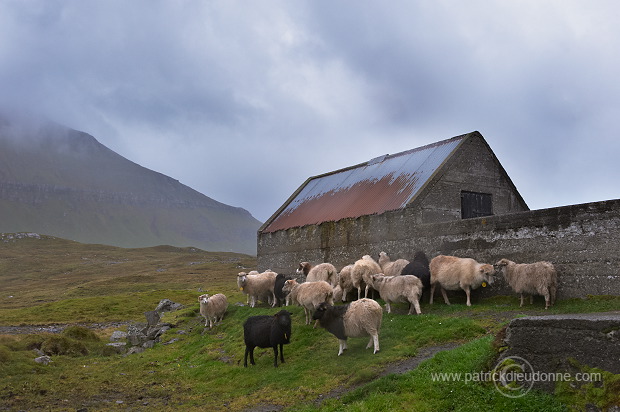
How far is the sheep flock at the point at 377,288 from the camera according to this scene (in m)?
14.0

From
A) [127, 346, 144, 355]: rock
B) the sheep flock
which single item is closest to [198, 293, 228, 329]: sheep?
[127, 346, 144, 355]: rock

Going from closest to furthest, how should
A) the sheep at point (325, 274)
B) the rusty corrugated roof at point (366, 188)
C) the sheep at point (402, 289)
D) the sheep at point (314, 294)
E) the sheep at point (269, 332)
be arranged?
the sheep at point (269, 332) → the sheep at point (402, 289) → the sheep at point (314, 294) → the sheep at point (325, 274) → the rusty corrugated roof at point (366, 188)

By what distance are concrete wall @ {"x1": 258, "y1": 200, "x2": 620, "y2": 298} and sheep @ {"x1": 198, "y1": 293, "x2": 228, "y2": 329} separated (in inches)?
226

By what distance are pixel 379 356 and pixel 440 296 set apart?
692 cm

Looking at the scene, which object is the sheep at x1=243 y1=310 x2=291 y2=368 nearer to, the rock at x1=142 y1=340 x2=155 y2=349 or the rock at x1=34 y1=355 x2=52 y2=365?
the rock at x1=142 y1=340 x2=155 y2=349

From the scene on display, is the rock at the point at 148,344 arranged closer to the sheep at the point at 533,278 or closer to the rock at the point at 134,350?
the rock at the point at 134,350

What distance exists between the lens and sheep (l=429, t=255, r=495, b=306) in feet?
55.1

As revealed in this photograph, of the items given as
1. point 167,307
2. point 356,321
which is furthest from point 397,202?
point 167,307

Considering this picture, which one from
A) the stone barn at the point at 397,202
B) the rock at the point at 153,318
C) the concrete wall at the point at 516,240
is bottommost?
the rock at the point at 153,318

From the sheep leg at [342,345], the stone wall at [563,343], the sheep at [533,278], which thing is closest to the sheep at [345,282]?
the sheep leg at [342,345]

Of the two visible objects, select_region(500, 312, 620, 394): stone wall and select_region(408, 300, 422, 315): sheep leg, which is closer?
select_region(500, 312, 620, 394): stone wall

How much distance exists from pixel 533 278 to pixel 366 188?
12.9 meters

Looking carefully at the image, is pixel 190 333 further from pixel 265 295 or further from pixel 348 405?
pixel 348 405

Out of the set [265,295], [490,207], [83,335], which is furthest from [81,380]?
[490,207]
